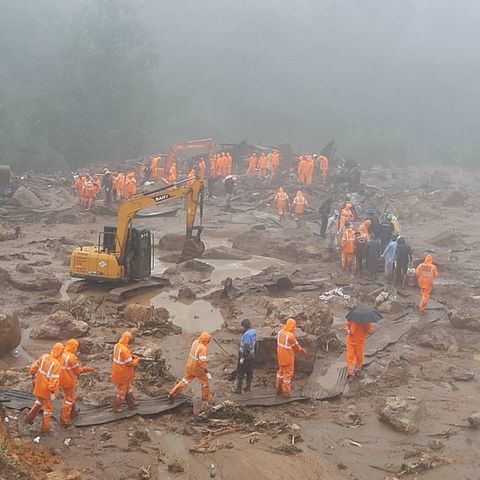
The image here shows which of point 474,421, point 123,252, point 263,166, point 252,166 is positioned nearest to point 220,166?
point 252,166

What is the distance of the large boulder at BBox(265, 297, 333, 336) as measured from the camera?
499 inches

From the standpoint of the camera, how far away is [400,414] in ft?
30.7

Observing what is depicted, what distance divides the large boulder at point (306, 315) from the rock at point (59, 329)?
3.80 meters

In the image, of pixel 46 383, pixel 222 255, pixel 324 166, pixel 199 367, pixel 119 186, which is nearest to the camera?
pixel 46 383

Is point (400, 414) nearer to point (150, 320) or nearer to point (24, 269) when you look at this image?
point (150, 320)

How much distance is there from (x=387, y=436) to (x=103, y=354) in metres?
5.28

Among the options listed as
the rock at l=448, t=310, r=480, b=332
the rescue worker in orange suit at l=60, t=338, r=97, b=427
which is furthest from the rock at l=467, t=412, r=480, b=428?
the rescue worker in orange suit at l=60, t=338, r=97, b=427

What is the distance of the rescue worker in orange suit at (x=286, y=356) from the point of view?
32.2 feet

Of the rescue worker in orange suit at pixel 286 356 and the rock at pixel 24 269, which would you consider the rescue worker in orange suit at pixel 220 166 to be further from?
the rescue worker in orange suit at pixel 286 356

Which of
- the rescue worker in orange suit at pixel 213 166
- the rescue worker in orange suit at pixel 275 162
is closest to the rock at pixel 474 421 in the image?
the rescue worker in orange suit at pixel 275 162

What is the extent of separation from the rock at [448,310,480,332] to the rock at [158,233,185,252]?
9837 millimetres

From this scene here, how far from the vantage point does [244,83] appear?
61.8m

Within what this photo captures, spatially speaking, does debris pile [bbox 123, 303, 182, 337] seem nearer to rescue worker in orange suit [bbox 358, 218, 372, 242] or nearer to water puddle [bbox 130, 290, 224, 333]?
water puddle [bbox 130, 290, 224, 333]

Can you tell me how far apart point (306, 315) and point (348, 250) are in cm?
517
